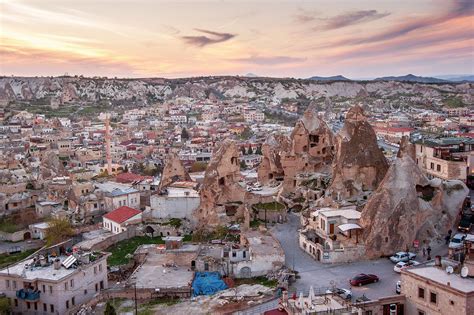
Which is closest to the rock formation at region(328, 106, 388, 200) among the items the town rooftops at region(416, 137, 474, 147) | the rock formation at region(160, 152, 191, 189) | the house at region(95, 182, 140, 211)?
the town rooftops at region(416, 137, 474, 147)

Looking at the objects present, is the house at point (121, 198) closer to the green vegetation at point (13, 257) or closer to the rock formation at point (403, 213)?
the green vegetation at point (13, 257)

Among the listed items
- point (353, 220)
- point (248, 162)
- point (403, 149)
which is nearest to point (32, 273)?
point (353, 220)

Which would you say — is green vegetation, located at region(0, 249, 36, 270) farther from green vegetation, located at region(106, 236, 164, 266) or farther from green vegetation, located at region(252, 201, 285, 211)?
green vegetation, located at region(252, 201, 285, 211)

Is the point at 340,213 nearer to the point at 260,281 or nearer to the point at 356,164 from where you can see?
the point at 356,164

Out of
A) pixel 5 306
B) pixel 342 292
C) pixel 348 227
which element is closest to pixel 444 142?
pixel 348 227

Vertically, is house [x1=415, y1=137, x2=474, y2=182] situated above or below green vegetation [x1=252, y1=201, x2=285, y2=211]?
above

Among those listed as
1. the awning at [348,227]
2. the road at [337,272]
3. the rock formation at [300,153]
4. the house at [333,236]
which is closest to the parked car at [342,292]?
the road at [337,272]
